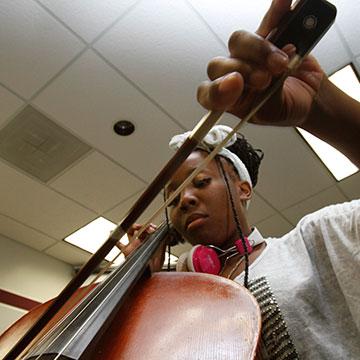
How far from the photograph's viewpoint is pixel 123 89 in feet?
6.94

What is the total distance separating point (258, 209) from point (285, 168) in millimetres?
526

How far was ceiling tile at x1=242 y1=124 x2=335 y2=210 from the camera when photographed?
7.89 feet

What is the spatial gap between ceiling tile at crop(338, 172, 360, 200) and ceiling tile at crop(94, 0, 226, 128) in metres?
1.35

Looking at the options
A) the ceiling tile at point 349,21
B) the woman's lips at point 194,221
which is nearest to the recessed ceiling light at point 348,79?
the ceiling tile at point 349,21

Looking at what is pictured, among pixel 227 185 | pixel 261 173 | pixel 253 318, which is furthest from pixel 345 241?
pixel 261 173

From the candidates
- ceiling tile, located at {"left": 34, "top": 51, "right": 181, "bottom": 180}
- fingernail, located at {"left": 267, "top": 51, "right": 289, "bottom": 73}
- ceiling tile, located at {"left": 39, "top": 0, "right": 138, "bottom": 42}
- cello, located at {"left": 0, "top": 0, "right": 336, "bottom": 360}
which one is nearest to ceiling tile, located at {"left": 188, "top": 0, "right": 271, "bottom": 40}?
ceiling tile, located at {"left": 39, "top": 0, "right": 138, "bottom": 42}

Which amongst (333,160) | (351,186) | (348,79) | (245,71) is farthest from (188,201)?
(351,186)

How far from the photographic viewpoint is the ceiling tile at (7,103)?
6.97 feet

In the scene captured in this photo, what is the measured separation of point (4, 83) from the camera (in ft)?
6.79

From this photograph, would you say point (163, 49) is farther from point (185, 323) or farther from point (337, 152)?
point (185, 323)

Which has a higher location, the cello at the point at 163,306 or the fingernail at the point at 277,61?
the fingernail at the point at 277,61

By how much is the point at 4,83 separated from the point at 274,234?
2.42m

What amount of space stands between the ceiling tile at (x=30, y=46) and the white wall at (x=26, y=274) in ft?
6.17

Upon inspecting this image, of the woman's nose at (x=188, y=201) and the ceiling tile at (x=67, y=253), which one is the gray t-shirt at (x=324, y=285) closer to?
the woman's nose at (x=188, y=201)
